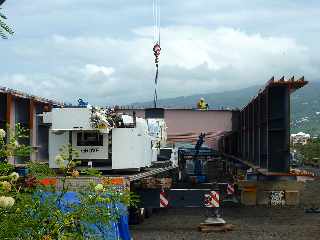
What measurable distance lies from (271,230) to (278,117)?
441 centimetres

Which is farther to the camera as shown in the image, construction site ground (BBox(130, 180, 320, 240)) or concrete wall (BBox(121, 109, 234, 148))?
concrete wall (BBox(121, 109, 234, 148))

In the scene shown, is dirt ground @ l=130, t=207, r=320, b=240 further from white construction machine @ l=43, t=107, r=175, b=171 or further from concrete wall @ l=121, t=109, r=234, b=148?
concrete wall @ l=121, t=109, r=234, b=148

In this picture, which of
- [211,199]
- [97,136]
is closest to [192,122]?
[211,199]

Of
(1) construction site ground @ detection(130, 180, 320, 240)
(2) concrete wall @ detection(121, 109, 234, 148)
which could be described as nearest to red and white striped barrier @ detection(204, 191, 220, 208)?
(1) construction site ground @ detection(130, 180, 320, 240)

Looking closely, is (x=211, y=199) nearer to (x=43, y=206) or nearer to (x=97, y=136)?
(x=97, y=136)

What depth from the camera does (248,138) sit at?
3123cm

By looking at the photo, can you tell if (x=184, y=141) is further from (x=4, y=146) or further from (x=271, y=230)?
(x=4, y=146)

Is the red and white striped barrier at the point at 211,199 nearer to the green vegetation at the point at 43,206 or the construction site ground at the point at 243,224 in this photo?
the construction site ground at the point at 243,224

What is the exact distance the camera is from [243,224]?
2109 centimetres

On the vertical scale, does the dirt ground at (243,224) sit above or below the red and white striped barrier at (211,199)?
below

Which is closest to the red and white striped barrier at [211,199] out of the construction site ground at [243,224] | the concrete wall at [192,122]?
the construction site ground at [243,224]

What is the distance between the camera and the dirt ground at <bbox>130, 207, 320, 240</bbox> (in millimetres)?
18391

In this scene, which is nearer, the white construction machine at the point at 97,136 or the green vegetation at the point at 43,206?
the green vegetation at the point at 43,206

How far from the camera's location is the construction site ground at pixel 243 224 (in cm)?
1839
